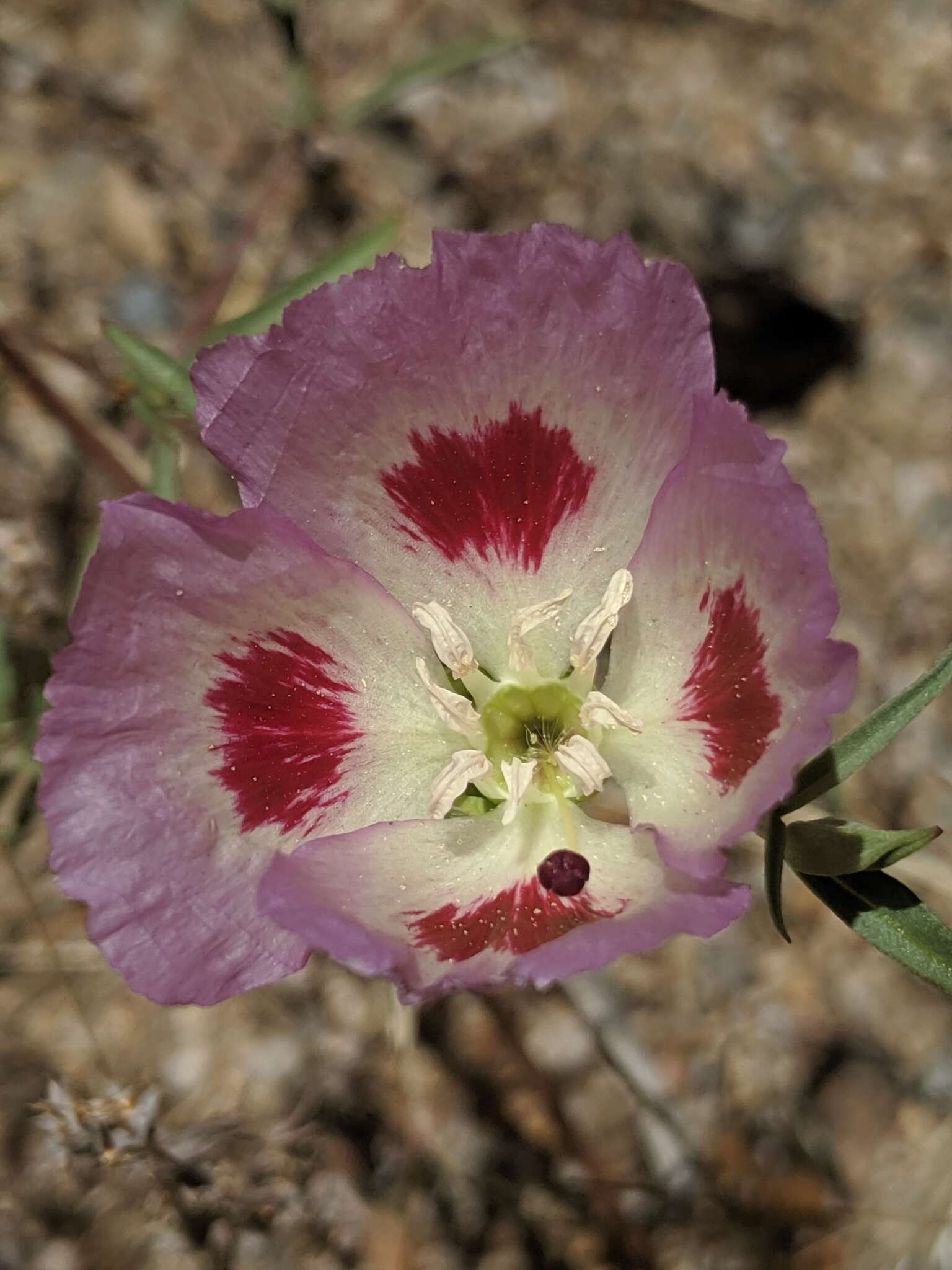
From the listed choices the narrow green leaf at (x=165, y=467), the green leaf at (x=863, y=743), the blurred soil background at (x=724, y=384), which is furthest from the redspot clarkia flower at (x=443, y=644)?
the blurred soil background at (x=724, y=384)

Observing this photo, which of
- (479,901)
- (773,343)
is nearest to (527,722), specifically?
(479,901)

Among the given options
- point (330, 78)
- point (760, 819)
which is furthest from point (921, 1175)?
point (330, 78)

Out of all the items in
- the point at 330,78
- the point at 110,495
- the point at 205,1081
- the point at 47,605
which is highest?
the point at 330,78

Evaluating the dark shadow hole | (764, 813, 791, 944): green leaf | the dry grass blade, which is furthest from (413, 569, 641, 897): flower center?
the dark shadow hole

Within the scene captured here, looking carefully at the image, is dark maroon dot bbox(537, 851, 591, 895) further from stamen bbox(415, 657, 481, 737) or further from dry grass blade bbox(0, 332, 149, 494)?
dry grass blade bbox(0, 332, 149, 494)

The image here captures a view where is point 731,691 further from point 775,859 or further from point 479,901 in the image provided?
point 479,901

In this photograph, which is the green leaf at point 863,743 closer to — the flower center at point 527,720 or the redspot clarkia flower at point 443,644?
the redspot clarkia flower at point 443,644

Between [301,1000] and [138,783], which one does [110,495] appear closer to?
[301,1000]
